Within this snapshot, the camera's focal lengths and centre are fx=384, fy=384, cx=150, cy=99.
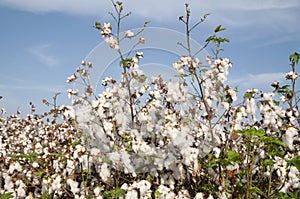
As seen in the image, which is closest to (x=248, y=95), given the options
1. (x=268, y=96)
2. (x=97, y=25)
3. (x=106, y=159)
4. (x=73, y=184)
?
(x=268, y=96)

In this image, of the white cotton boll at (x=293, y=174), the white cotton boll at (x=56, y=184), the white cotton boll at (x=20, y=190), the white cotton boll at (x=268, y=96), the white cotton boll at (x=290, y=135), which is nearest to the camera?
the white cotton boll at (x=290, y=135)

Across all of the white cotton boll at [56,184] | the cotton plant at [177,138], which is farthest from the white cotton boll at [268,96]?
the white cotton boll at [56,184]

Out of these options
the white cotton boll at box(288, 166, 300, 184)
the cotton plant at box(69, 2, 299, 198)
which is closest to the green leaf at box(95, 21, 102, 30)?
the cotton plant at box(69, 2, 299, 198)

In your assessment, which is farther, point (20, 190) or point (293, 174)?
point (20, 190)

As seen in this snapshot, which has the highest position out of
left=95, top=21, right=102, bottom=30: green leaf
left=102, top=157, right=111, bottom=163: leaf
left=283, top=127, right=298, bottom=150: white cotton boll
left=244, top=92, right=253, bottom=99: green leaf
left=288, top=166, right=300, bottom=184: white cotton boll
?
left=95, top=21, right=102, bottom=30: green leaf

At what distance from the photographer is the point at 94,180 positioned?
4.62 m

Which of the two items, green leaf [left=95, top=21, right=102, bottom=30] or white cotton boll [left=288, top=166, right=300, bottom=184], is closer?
white cotton boll [left=288, top=166, right=300, bottom=184]

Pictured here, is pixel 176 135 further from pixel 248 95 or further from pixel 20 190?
pixel 20 190

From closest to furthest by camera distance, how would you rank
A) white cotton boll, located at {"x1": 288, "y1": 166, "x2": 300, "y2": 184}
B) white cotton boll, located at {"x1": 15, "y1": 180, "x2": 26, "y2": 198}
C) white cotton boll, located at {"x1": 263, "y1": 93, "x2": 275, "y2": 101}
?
white cotton boll, located at {"x1": 288, "y1": 166, "x2": 300, "y2": 184}
white cotton boll, located at {"x1": 263, "y1": 93, "x2": 275, "y2": 101}
white cotton boll, located at {"x1": 15, "y1": 180, "x2": 26, "y2": 198}

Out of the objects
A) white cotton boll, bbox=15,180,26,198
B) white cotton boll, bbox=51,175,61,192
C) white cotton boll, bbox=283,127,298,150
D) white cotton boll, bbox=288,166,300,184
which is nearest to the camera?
white cotton boll, bbox=283,127,298,150

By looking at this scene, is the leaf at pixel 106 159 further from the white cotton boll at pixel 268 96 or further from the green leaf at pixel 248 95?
the white cotton boll at pixel 268 96

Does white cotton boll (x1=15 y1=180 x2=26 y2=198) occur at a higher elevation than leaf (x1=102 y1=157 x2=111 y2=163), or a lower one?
lower

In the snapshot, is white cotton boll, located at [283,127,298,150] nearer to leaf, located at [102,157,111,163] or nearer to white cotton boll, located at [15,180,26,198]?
leaf, located at [102,157,111,163]

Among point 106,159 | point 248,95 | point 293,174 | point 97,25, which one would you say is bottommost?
point 293,174
